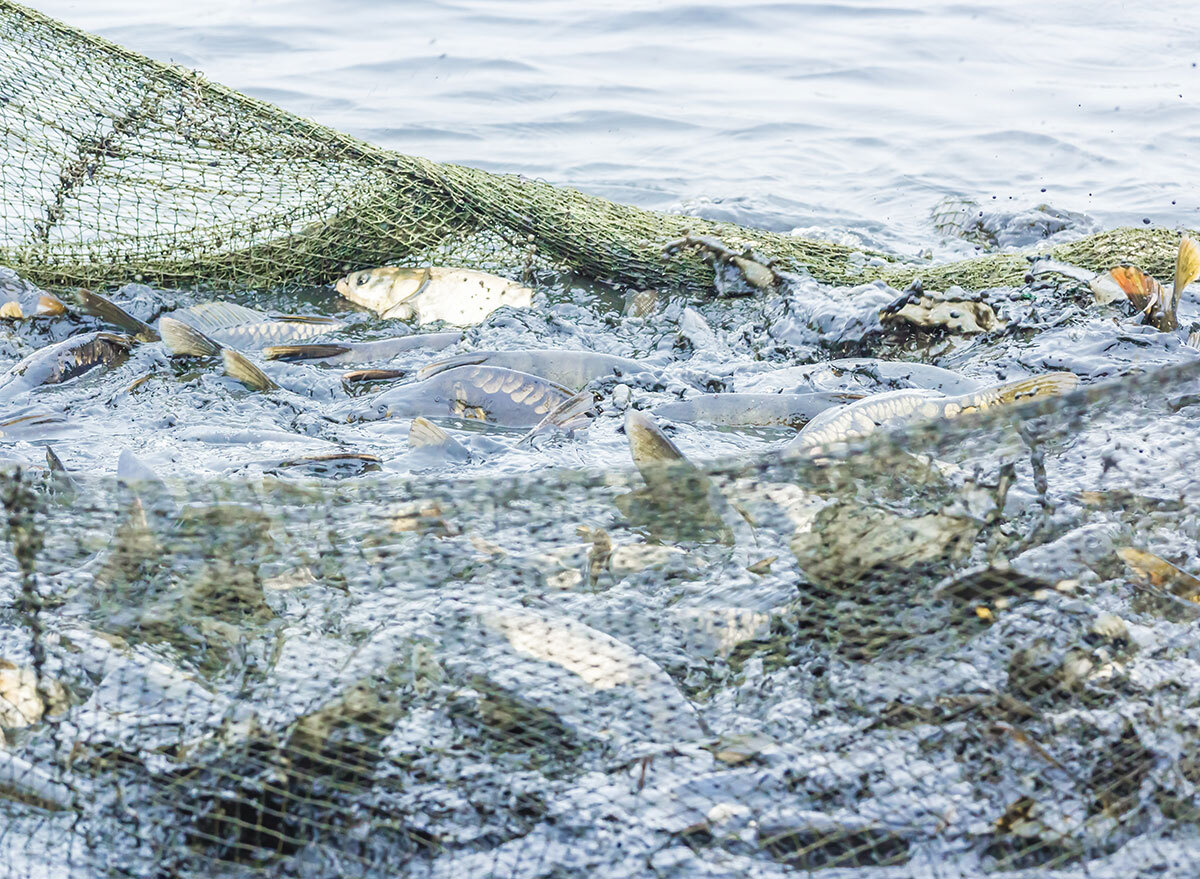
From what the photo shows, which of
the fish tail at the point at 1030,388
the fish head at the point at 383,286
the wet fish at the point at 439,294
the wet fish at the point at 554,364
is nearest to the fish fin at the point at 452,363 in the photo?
the wet fish at the point at 554,364

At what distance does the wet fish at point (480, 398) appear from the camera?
172 inches

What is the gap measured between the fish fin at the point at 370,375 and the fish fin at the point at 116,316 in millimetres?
946

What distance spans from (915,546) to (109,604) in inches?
62.3

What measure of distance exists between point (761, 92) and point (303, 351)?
7712 millimetres

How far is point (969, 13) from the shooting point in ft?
46.4

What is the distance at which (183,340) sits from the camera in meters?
4.71

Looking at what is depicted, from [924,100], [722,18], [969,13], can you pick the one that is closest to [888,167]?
[924,100]

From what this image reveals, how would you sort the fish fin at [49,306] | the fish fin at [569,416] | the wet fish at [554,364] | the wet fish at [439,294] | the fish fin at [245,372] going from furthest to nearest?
the wet fish at [439,294] < the fish fin at [49,306] < the wet fish at [554,364] < the fish fin at [245,372] < the fish fin at [569,416]

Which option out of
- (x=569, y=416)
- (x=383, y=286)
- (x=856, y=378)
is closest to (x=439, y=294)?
(x=383, y=286)

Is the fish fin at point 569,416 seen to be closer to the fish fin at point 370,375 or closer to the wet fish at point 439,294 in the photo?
the fish fin at point 370,375

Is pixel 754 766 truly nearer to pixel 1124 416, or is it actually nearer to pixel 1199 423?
pixel 1124 416

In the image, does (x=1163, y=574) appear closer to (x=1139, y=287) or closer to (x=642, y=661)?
(x=642, y=661)

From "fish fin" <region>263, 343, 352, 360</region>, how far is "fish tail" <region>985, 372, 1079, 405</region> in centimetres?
277

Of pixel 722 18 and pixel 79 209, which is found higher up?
pixel 722 18
